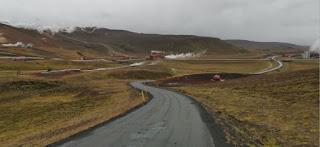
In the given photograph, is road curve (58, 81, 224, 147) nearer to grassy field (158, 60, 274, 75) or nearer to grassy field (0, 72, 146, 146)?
grassy field (0, 72, 146, 146)

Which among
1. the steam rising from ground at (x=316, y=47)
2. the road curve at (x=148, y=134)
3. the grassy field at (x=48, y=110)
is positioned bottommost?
the grassy field at (x=48, y=110)

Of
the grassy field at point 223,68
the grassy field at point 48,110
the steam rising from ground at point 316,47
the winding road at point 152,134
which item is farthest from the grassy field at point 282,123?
the steam rising from ground at point 316,47

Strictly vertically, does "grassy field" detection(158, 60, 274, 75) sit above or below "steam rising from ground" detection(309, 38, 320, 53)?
below

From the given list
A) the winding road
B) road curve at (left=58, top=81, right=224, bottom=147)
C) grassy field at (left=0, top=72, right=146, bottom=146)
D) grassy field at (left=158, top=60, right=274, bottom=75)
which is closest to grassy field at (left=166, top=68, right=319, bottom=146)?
the winding road

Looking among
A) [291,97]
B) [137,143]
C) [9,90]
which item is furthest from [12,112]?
[291,97]

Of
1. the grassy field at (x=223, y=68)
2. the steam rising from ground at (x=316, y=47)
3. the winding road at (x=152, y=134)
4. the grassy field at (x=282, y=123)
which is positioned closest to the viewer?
the winding road at (x=152, y=134)

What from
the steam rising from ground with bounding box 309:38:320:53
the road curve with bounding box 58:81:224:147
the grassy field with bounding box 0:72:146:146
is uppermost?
the steam rising from ground with bounding box 309:38:320:53

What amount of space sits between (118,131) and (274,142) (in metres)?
11.7

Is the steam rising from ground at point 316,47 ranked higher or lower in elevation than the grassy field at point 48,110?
higher

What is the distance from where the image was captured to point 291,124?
62.5ft

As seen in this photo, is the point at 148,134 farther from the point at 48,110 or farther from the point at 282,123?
the point at 48,110

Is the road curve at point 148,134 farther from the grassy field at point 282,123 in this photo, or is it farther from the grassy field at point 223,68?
the grassy field at point 223,68

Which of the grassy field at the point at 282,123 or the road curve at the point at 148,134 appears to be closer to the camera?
the road curve at the point at 148,134

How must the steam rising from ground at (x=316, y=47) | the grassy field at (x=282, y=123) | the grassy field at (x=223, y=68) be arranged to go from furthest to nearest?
the steam rising from ground at (x=316, y=47), the grassy field at (x=223, y=68), the grassy field at (x=282, y=123)
